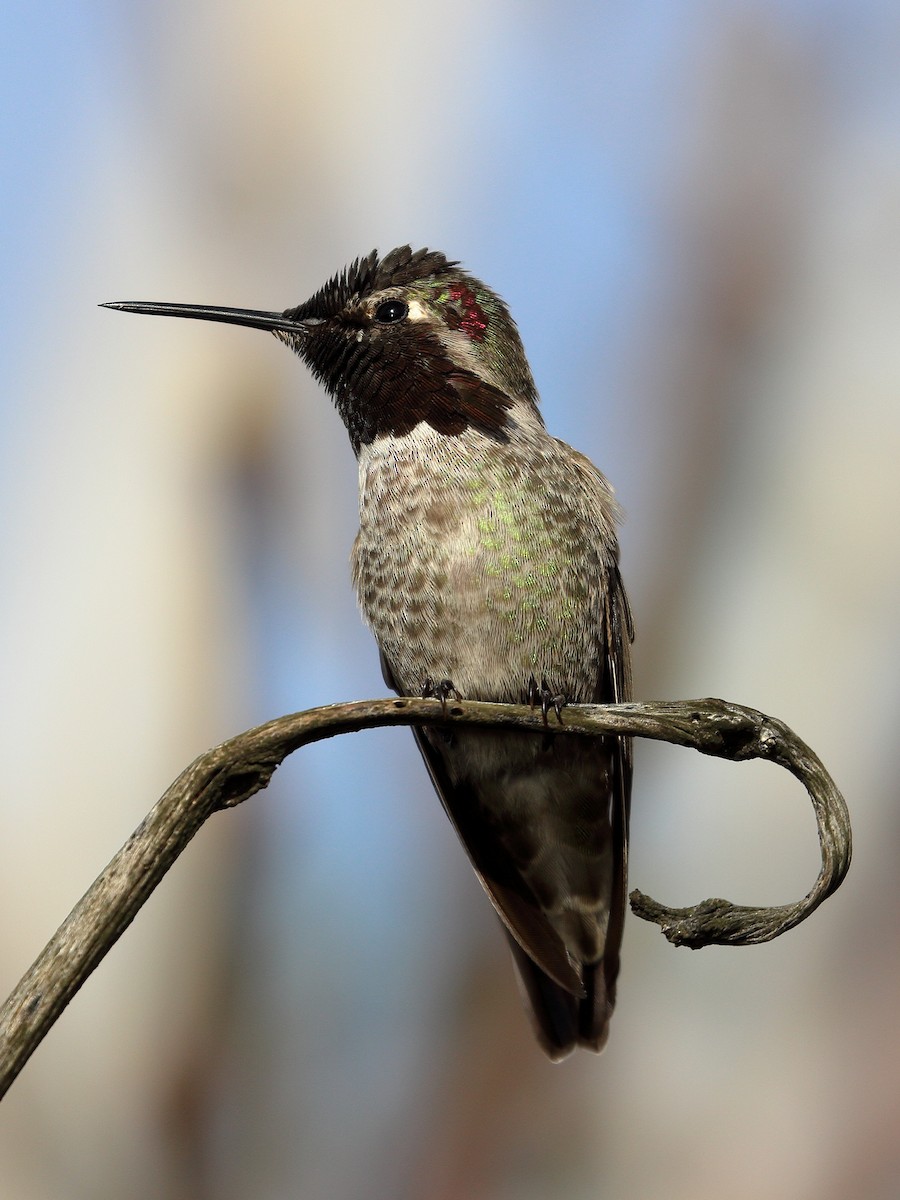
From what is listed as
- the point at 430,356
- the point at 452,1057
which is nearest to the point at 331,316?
the point at 430,356

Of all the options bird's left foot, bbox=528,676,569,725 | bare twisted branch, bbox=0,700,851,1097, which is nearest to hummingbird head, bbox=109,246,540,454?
bird's left foot, bbox=528,676,569,725

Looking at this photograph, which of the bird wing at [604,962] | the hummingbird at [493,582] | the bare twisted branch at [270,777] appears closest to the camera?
the bare twisted branch at [270,777]

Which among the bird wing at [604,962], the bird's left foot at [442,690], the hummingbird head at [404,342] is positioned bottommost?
the bird wing at [604,962]

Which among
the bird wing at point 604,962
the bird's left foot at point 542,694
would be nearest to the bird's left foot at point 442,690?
the bird's left foot at point 542,694

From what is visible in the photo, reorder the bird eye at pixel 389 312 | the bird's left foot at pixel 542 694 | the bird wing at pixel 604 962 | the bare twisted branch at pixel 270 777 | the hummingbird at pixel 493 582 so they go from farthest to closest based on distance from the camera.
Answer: the bird eye at pixel 389 312 → the bird wing at pixel 604 962 → the hummingbird at pixel 493 582 → the bird's left foot at pixel 542 694 → the bare twisted branch at pixel 270 777

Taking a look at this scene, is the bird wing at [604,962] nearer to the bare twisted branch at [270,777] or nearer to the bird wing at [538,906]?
the bird wing at [538,906]

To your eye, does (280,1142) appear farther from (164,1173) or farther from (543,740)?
(543,740)

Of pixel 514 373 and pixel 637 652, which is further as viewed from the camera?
pixel 637 652
